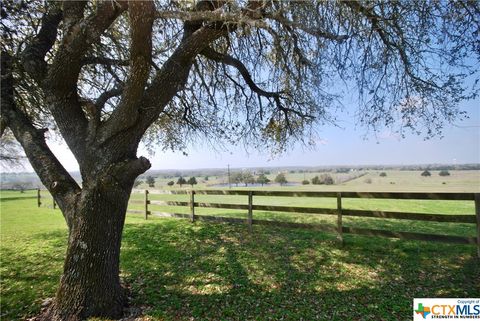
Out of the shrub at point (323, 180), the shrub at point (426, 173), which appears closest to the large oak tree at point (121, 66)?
the shrub at point (426, 173)

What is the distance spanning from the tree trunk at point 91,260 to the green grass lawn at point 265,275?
0.63 m

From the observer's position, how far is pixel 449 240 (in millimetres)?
5562

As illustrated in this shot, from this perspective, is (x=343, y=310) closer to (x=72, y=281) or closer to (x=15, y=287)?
(x=72, y=281)

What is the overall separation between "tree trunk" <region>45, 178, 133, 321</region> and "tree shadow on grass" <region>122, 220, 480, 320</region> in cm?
69

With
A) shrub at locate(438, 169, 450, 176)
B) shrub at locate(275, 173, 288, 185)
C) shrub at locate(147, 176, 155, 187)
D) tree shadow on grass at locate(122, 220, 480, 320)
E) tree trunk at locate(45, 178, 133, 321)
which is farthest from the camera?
shrub at locate(275, 173, 288, 185)

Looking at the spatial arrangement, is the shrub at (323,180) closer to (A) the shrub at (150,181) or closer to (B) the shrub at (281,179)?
(B) the shrub at (281,179)

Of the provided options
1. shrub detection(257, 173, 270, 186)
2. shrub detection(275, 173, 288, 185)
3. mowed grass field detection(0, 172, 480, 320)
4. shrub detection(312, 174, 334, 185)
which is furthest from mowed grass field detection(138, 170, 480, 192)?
mowed grass field detection(0, 172, 480, 320)

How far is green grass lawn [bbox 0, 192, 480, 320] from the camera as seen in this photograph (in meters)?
4.08

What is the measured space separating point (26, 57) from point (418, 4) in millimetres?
5912

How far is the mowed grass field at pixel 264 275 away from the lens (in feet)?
13.4

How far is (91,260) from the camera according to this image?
12.5 ft

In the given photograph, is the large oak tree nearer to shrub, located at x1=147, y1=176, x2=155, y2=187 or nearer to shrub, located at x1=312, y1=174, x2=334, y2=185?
shrub, located at x1=147, y1=176, x2=155, y2=187

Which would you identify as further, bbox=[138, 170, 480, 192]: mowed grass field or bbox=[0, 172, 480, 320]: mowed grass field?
bbox=[138, 170, 480, 192]: mowed grass field

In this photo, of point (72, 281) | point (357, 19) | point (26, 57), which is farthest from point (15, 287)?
point (357, 19)
